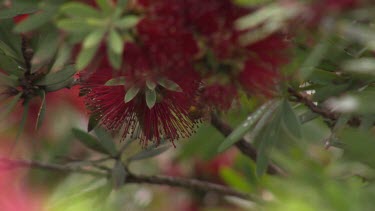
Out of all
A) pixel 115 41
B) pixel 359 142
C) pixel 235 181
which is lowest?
pixel 359 142

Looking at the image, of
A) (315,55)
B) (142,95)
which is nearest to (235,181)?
(142,95)

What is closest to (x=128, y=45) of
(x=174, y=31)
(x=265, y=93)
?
(x=174, y=31)

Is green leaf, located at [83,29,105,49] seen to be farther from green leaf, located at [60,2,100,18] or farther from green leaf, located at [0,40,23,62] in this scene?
green leaf, located at [0,40,23,62]

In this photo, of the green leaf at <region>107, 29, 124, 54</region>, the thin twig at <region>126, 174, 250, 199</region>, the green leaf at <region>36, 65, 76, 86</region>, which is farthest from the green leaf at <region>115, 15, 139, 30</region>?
the thin twig at <region>126, 174, 250, 199</region>

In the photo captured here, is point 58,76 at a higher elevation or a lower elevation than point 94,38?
higher

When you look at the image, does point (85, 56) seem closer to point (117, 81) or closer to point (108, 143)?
point (117, 81)
